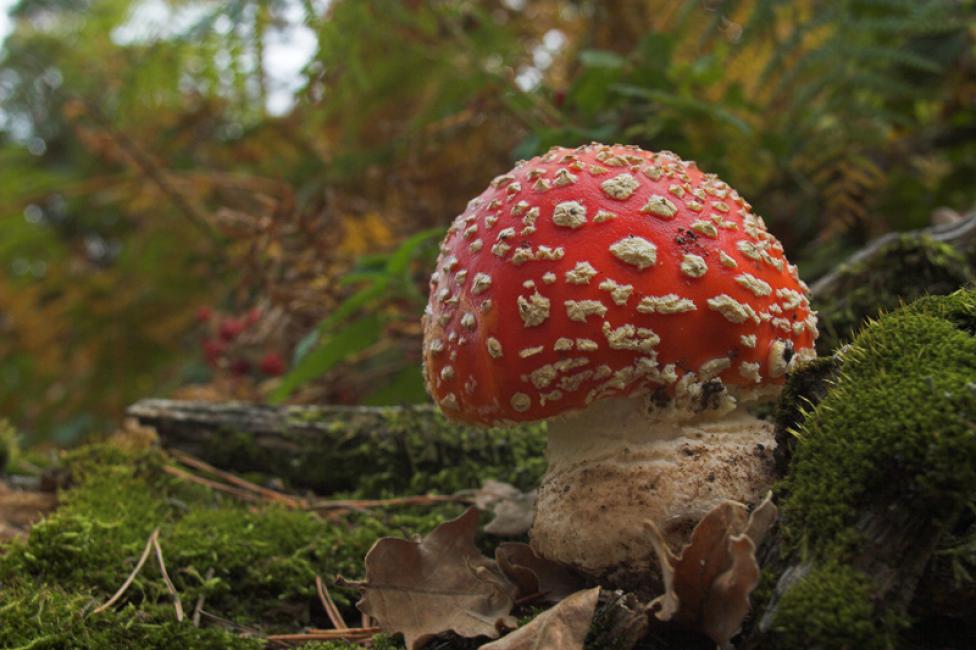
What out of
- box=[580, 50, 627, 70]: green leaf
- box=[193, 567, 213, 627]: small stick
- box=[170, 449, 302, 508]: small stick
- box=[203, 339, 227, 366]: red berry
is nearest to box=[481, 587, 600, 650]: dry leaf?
box=[193, 567, 213, 627]: small stick

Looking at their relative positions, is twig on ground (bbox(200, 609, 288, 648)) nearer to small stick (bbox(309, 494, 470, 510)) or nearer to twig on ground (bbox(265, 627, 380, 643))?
twig on ground (bbox(265, 627, 380, 643))

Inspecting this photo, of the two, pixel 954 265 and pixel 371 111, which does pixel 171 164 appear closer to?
pixel 371 111

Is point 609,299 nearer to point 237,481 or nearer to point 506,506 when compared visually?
point 506,506

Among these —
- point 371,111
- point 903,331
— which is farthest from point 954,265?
point 371,111

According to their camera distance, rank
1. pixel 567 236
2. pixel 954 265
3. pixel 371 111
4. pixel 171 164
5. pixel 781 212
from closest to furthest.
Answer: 1. pixel 567 236
2. pixel 954 265
3. pixel 781 212
4. pixel 371 111
5. pixel 171 164

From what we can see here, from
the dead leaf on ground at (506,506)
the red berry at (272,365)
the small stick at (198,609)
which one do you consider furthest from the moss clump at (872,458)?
the red berry at (272,365)

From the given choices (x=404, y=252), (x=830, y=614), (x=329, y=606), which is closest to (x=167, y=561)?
(x=329, y=606)
